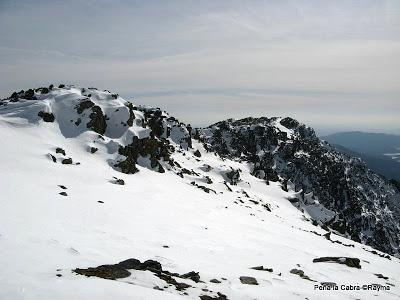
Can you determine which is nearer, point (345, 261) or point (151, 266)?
point (151, 266)

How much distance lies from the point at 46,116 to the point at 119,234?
5708 cm

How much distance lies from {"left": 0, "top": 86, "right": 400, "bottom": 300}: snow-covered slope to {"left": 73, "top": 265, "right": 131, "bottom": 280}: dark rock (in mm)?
64

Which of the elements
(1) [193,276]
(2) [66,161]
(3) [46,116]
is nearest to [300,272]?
(1) [193,276]

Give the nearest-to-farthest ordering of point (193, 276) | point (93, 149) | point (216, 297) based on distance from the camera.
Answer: point (216, 297) → point (193, 276) → point (93, 149)

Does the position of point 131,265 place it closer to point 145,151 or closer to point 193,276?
point 193,276

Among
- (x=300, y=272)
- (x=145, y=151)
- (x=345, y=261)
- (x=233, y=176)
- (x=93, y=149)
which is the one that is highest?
(x=93, y=149)

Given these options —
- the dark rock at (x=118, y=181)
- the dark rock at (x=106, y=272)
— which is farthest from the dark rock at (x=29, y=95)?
the dark rock at (x=106, y=272)

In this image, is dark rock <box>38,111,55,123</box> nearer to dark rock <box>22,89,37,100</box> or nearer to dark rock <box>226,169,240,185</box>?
dark rock <box>22,89,37,100</box>

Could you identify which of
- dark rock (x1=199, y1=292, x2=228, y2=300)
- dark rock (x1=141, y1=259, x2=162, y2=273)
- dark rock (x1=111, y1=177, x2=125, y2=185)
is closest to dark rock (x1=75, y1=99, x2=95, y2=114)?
dark rock (x1=111, y1=177, x2=125, y2=185)

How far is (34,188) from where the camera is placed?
3891 cm

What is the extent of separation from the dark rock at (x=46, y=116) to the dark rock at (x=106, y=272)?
6658 centimetres

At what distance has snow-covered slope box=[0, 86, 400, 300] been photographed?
656 inches

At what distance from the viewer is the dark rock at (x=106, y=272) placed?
16.3 metres

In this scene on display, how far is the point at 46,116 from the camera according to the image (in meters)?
76.8
